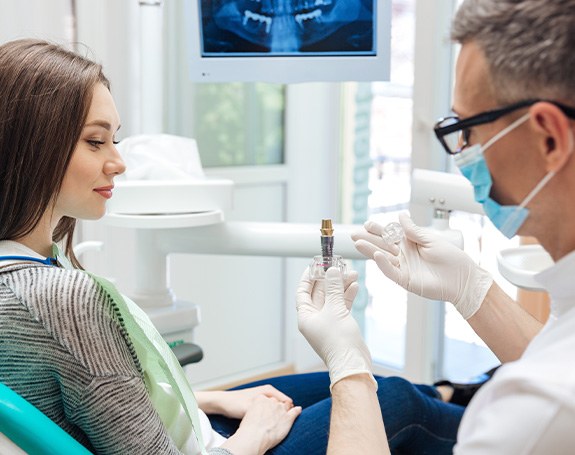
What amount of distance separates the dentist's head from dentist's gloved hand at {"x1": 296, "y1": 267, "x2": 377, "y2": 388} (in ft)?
1.16

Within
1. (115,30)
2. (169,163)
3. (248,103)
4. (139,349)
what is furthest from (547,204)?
(248,103)

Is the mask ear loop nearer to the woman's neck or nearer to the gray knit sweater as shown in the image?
the gray knit sweater

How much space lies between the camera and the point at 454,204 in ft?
5.94

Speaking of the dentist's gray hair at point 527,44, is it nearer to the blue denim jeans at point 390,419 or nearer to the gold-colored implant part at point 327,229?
the gold-colored implant part at point 327,229

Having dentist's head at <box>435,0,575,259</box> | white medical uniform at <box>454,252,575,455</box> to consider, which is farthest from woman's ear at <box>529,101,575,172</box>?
white medical uniform at <box>454,252,575,455</box>

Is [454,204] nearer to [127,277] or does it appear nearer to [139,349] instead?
[139,349]

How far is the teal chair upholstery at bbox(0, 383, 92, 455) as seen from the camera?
1018 mm

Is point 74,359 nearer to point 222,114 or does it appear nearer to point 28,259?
point 28,259

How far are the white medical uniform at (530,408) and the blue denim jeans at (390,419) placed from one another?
2.11 ft

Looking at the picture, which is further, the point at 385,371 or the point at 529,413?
the point at 385,371

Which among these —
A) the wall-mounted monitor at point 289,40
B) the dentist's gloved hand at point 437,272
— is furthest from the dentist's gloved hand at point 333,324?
the wall-mounted monitor at point 289,40

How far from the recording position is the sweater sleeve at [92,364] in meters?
1.08

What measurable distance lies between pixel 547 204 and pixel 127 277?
205cm

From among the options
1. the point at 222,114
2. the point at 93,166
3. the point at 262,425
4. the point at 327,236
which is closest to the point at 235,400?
the point at 262,425
